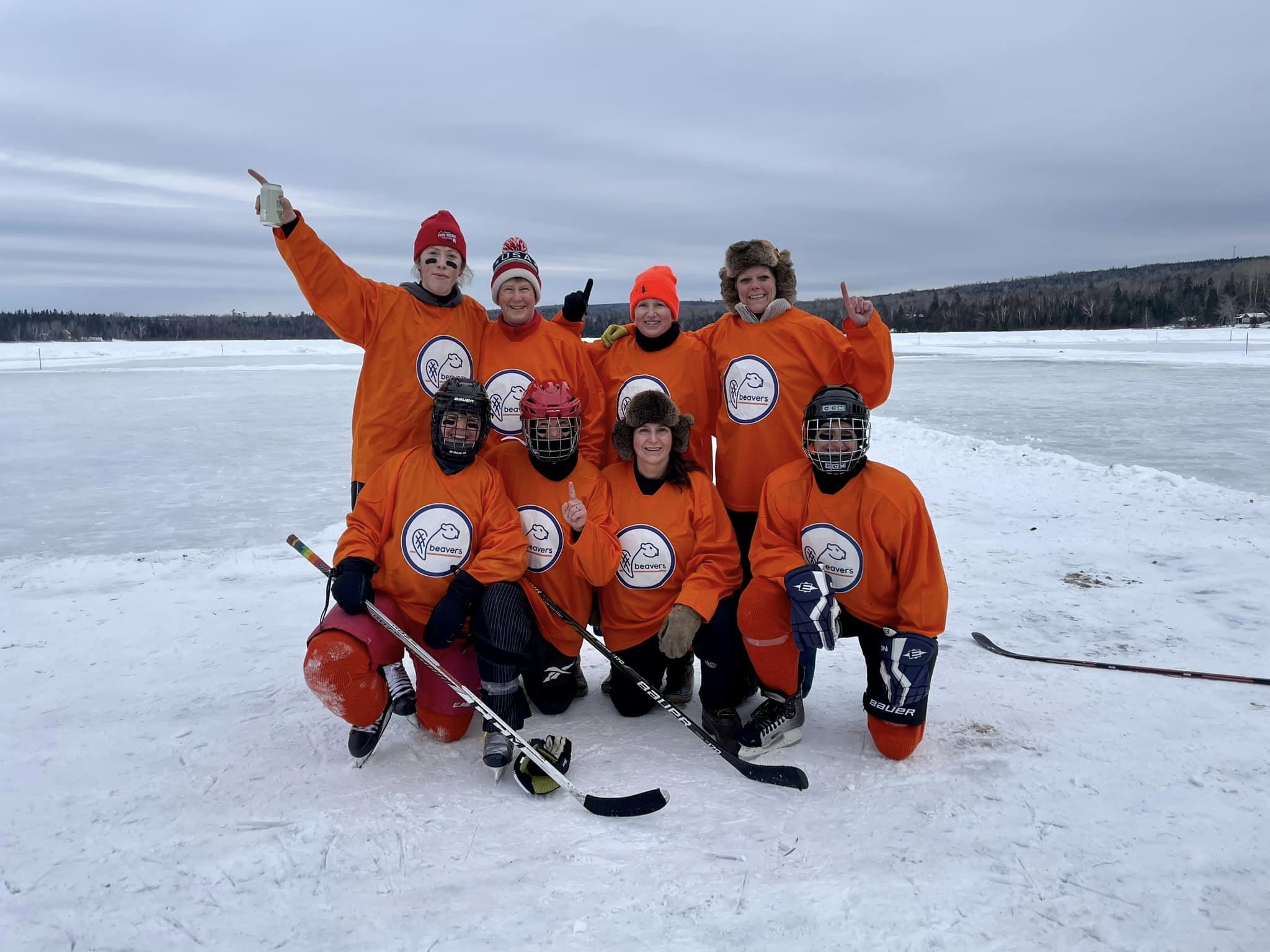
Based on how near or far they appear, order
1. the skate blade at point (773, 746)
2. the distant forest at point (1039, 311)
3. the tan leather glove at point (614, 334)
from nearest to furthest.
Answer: the skate blade at point (773, 746) < the tan leather glove at point (614, 334) < the distant forest at point (1039, 311)

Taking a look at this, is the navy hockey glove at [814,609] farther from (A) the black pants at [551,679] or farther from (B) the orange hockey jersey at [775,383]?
(A) the black pants at [551,679]

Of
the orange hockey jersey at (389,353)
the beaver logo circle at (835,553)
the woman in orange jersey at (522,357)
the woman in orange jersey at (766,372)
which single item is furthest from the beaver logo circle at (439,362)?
the beaver logo circle at (835,553)

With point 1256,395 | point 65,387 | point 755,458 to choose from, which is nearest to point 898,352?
point 1256,395

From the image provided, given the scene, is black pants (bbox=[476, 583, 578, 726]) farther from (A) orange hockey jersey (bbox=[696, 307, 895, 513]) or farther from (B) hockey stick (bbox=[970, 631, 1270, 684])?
(B) hockey stick (bbox=[970, 631, 1270, 684])

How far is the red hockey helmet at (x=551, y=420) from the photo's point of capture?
290 centimetres

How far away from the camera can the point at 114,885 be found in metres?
1.97

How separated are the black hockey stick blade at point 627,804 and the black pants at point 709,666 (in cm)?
60

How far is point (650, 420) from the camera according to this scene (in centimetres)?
294

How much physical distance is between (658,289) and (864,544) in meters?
1.37

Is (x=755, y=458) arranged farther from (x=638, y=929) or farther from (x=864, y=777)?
(x=638, y=929)

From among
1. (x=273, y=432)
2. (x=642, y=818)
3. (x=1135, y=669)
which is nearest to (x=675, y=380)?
(x=642, y=818)

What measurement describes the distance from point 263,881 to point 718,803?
48.9 inches

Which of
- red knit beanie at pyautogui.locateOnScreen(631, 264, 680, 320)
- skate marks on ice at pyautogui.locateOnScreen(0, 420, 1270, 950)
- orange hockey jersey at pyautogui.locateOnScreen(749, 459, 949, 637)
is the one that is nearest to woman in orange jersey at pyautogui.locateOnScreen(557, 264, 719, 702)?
red knit beanie at pyautogui.locateOnScreen(631, 264, 680, 320)

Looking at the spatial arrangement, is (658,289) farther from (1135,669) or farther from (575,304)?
(1135,669)
